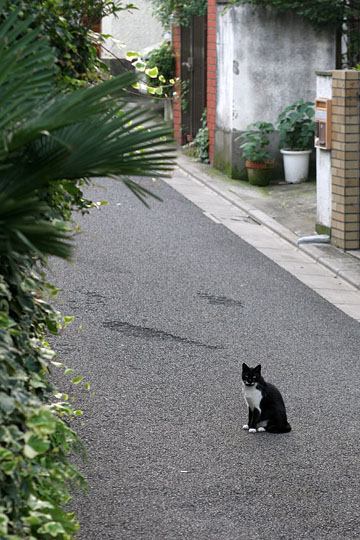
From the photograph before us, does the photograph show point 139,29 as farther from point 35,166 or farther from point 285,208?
point 35,166

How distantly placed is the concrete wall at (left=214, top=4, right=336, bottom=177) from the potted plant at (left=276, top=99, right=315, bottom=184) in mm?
391

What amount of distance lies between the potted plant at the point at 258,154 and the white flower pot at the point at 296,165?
0.80 ft

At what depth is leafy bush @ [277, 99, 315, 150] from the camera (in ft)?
55.9

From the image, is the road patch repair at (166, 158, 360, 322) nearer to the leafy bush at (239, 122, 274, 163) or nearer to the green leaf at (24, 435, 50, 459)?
the leafy bush at (239, 122, 274, 163)

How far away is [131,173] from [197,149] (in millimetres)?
17004

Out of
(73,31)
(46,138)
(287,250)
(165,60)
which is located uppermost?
(73,31)

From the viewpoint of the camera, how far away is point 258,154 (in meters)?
17.2

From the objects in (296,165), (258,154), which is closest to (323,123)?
(258,154)

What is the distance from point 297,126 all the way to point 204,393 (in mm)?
9822

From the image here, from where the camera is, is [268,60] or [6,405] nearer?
[6,405]

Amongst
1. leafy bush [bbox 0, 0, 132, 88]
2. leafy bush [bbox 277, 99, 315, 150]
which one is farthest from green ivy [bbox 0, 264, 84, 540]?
leafy bush [bbox 277, 99, 315, 150]

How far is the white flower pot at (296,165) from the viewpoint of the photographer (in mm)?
17250

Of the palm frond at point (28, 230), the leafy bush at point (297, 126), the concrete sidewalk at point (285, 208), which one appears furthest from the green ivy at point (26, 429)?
the leafy bush at point (297, 126)

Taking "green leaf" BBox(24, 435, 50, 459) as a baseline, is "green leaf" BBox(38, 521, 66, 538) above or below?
below
